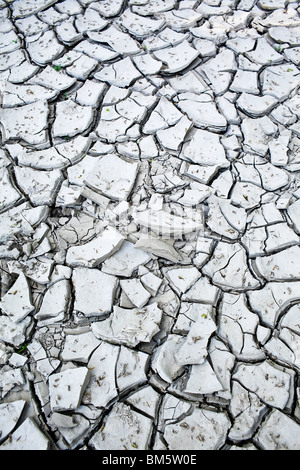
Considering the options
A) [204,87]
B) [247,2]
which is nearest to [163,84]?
[204,87]

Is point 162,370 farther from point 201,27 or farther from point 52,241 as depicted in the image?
point 201,27

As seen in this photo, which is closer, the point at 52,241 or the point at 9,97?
the point at 52,241

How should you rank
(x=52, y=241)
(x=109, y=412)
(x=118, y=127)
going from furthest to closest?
(x=118, y=127) → (x=52, y=241) → (x=109, y=412)

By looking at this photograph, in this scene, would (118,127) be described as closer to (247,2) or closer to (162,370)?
(162,370)

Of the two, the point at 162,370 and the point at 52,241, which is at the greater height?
the point at 52,241
